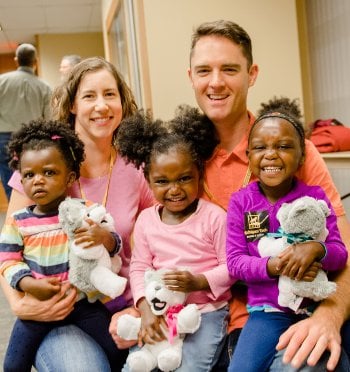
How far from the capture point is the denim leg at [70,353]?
4.52ft

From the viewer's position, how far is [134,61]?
3.46 meters

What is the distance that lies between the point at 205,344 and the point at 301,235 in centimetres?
42

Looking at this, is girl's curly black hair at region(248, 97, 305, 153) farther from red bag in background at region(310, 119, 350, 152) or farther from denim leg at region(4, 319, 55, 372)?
red bag in background at region(310, 119, 350, 152)

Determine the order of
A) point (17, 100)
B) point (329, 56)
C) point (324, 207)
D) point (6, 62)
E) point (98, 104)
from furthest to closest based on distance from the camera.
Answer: point (6, 62)
point (17, 100)
point (329, 56)
point (98, 104)
point (324, 207)

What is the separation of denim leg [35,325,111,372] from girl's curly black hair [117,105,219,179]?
1.88ft

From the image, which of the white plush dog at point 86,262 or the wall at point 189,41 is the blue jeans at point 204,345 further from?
the wall at point 189,41

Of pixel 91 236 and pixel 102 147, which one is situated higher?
pixel 102 147

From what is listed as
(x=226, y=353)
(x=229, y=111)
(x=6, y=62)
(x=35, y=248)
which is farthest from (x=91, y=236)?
(x=6, y=62)

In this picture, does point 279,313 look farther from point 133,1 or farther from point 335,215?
point 133,1

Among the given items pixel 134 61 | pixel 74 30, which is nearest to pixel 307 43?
pixel 134 61

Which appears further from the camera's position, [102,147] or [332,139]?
[332,139]

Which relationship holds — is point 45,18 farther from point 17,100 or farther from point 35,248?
point 35,248

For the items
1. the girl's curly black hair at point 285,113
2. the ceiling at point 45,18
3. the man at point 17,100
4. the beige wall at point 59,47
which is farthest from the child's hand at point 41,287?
the beige wall at point 59,47

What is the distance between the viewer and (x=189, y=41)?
3.21m
